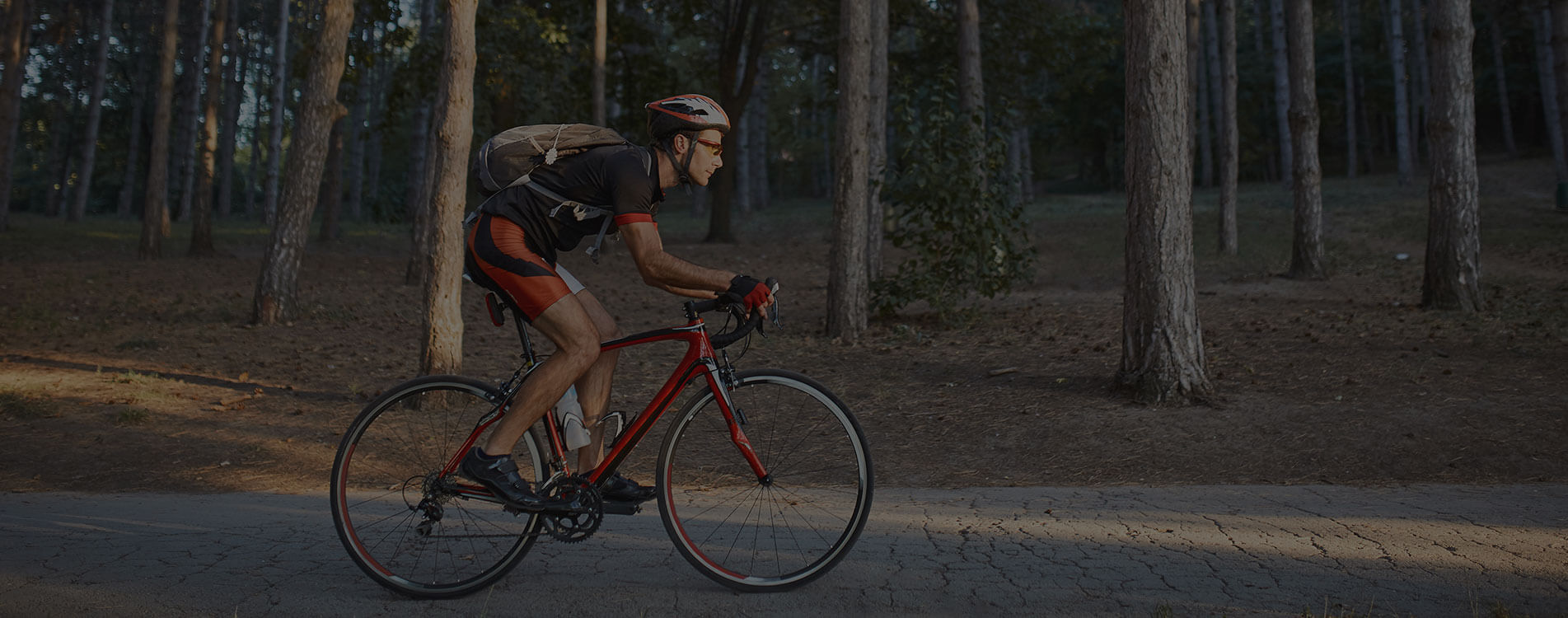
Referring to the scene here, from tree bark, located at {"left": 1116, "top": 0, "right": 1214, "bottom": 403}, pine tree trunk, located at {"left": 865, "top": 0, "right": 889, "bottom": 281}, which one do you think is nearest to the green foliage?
pine tree trunk, located at {"left": 865, "top": 0, "right": 889, "bottom": 281}

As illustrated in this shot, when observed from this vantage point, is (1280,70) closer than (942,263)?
No

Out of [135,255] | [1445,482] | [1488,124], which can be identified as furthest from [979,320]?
[1488,124]

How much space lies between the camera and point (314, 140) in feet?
43.9

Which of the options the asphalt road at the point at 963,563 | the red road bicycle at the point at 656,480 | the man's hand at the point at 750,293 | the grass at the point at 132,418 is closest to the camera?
the man's hand at the point at 750,293

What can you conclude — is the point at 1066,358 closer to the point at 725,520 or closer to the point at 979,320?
the point at 979,320

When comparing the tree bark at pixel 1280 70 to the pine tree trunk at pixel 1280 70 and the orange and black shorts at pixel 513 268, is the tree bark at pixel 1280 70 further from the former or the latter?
the orange and black shorts at pixel 513 268

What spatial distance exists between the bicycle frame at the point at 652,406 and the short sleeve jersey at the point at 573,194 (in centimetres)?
37

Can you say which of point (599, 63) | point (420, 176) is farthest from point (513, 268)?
point (420, 176)

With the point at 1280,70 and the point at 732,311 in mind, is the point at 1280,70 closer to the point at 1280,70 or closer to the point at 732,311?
the point at 1280,70

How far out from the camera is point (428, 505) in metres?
4.39

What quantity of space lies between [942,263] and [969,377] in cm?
341

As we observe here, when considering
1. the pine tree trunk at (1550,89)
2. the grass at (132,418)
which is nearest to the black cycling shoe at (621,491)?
the grass at (132,418)

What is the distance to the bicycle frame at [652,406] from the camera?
4188 mm

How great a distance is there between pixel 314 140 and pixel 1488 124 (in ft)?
191
